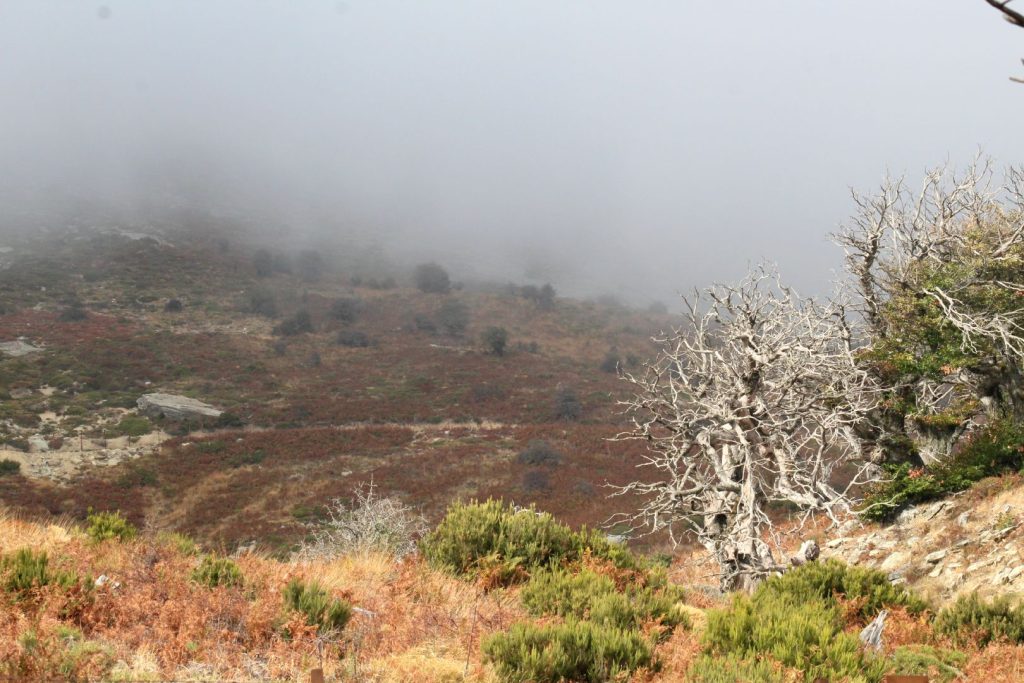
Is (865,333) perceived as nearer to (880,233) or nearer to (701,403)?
(880,233)

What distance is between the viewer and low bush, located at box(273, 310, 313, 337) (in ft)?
182

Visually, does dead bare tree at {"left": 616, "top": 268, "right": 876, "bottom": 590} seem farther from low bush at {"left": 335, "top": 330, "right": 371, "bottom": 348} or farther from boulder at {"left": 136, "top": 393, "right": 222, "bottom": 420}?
low bush at {"left": 335, "top": 330, "right": 371, "bottom": 348}

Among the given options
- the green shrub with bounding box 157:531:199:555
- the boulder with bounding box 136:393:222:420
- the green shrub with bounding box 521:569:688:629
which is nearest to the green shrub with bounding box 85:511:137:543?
the green shrub with bounding box 157:531:199:555

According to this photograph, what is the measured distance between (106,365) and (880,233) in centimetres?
4504

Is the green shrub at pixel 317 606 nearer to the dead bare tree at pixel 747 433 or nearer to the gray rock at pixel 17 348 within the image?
the dead bare tree at pixel 747 433

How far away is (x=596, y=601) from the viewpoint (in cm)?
690

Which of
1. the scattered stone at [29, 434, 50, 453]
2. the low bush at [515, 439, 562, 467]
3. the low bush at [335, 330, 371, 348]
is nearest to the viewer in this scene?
the scattered stone at [29, 434, 50, 453]

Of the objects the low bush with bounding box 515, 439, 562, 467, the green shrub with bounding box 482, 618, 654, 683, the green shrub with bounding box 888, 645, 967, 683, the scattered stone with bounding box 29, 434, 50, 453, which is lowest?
the scattered stone with bounding box 29, 434, 50, 453

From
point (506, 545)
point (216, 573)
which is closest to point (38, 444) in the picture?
point (216, 573)

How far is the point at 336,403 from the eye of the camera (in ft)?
141

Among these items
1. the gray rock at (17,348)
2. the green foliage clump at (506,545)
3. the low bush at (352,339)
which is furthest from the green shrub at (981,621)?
the low bush at (352,339)

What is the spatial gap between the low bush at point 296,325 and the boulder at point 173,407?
53.9ft

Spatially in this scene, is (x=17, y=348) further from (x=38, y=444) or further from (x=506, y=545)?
(x=506, y=545)

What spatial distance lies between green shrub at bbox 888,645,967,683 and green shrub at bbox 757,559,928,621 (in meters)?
1.77
